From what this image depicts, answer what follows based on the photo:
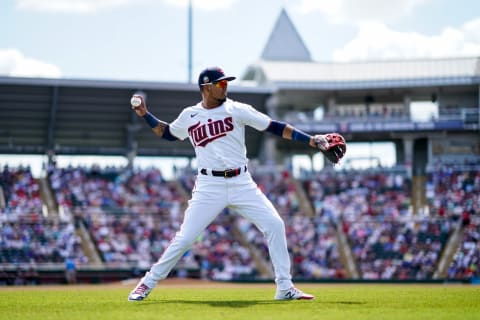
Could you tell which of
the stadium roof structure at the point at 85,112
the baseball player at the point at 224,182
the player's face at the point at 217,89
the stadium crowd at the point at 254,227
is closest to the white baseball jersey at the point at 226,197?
the baseball player at the point at 224,182

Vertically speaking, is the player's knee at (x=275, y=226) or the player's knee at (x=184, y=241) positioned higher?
the player's knee at (x=275, y=226)

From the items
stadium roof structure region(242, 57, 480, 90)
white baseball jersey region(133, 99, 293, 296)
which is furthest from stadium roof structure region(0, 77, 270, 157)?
white baseball jersey region(133, 99, 293, 296)

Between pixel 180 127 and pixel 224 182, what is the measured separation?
0.90 metres

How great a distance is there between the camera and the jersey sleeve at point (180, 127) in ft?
29.2

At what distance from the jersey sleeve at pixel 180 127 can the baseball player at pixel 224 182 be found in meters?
0.20

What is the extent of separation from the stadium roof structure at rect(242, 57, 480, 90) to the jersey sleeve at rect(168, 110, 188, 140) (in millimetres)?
28216

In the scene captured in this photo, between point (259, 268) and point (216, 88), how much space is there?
21293mm

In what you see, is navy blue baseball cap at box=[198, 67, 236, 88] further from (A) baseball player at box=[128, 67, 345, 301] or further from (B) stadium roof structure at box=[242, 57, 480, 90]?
(B) stadium roof structure at box=[242, 57, 480, 90]

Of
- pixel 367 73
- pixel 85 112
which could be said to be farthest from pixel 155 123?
pixel 367 73

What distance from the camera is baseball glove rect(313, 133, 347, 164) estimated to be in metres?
8.41

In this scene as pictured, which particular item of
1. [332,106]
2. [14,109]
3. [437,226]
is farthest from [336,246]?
[14,109]

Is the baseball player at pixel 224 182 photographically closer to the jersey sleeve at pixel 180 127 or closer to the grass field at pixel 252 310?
the jersey sleeve at pixel 180 127

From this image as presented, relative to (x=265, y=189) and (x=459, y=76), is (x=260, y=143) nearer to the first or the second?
(x=265, y=189)

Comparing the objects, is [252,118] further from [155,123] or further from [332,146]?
[155,123]
